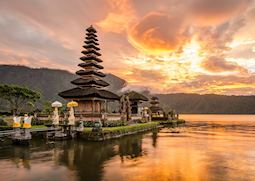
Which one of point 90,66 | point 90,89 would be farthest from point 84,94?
point 90,66

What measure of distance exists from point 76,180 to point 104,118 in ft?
73.2

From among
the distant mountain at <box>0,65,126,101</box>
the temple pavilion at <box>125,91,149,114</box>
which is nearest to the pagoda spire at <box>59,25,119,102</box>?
the temple pavilion at <box>125,91,149,114</box>

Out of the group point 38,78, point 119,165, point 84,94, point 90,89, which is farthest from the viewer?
point 38,78

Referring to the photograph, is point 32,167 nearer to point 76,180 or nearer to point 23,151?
point 76,180

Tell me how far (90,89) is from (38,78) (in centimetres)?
15654

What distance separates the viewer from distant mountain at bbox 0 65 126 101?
570 ft

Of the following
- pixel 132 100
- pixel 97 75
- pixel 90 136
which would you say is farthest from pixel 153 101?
pixel 90 136

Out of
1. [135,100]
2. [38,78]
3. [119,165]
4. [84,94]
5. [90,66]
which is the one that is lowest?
[119,165]

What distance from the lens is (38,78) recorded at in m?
185

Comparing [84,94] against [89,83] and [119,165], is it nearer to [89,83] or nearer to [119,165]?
[89,83]

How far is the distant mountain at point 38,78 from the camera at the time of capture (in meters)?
174

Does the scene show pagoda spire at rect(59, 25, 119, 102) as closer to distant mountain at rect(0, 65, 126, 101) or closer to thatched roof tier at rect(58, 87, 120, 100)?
thatched roof tier at rect(58, 87, 120, 100)

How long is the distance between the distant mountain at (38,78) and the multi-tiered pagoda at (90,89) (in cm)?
12511

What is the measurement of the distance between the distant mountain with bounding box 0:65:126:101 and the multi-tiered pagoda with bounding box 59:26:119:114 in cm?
12511
